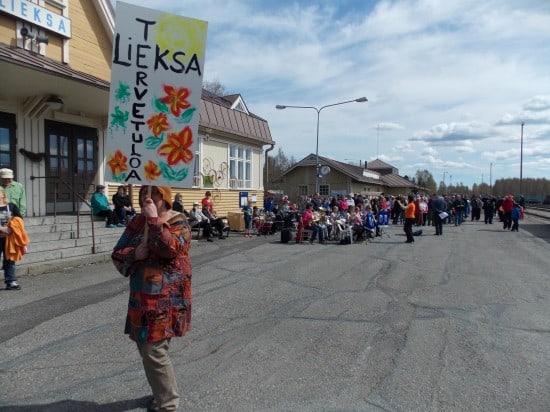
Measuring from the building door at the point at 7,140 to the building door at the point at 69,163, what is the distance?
0.99 meters

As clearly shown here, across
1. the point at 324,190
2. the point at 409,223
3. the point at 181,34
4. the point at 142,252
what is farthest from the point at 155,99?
the point at 324,190

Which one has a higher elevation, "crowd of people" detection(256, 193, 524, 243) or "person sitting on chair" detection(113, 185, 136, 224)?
"person sitting on chair" detection(113, 185, 136, 224)

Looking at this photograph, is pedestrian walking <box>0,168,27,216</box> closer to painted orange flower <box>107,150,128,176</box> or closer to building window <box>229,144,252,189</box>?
painted orange flower <box>107,150,128,176</box>

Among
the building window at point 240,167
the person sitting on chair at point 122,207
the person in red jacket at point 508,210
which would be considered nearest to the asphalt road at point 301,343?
the person sitting on chair at point 122,207

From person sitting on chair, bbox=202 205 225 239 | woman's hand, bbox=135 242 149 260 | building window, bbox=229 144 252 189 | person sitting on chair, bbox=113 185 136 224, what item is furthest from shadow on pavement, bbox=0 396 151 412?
building window, bbox=229 144 252 189

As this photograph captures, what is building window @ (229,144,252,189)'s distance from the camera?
2172 cm

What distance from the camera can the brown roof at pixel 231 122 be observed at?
63.0 ft

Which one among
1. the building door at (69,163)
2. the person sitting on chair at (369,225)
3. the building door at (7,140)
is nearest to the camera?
the building door at (7,140)

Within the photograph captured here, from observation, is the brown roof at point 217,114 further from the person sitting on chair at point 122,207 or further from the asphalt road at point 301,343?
the asphalt road at point 301,343

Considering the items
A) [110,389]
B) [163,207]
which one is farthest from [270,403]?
[163,207]

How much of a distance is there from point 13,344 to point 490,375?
4.98m

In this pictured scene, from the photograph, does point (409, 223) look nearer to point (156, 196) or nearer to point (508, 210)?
point (508, 210)

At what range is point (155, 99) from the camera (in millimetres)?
4031

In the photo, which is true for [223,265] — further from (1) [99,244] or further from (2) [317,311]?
(2) [317,311]
